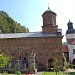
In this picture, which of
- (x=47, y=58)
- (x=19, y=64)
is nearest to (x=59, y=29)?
(x=47, y=58)

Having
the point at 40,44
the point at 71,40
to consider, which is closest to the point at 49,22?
the point at 40,44

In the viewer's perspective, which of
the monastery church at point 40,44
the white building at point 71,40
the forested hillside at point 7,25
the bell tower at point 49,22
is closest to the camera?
the monastery church at point 40,44

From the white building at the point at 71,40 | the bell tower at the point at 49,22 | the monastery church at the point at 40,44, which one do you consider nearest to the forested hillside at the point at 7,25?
the white building at the point at 71,40

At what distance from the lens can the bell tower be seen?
43156mm

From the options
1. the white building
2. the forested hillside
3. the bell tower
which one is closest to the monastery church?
the bell tower

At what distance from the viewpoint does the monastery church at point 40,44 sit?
4072 centimetres

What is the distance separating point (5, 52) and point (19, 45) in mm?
2667

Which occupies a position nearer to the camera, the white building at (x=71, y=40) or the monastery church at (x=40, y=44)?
the monastery church at (x=40, y=44)

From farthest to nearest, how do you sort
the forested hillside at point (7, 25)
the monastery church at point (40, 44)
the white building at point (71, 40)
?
the forested hillside at point (7, 25) < the white building at point (71, 40) < the monastery church at point (40, 44)

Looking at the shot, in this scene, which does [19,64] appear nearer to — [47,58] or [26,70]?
[26,70]

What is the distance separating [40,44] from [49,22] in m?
4.78

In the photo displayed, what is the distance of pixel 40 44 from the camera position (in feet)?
135

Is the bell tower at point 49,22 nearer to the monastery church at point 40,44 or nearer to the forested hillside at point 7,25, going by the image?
the monastery church at point 40,44

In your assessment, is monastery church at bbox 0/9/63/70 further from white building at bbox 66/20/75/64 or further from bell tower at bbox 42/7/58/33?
white building at bbox 66/20/75/64
